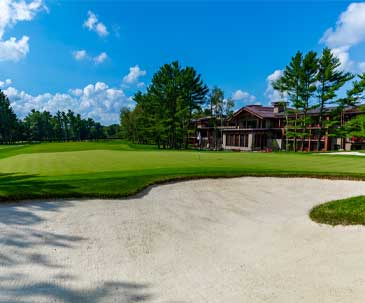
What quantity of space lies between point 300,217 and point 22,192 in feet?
29.3

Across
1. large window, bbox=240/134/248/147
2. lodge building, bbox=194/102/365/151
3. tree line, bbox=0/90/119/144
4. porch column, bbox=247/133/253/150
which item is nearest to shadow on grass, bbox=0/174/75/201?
lodge building, bbox=194/102/365/151

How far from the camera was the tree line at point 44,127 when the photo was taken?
8494 centimetres

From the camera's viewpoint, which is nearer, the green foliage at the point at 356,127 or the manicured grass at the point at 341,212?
the manicured grass at the point at 341,212

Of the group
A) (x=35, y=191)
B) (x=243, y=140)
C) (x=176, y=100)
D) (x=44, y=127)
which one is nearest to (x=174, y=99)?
(x=176, y=100)


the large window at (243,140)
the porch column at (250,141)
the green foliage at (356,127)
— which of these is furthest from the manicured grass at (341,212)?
the large window at (243,140)

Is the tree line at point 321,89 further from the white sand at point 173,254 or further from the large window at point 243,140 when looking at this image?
the white sand at point 173,254

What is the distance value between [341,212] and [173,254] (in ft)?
18.2

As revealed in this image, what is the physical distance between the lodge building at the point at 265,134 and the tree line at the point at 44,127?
2627 inches

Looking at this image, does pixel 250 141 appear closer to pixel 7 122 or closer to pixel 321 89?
pixel 321 89

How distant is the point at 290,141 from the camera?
50469mm

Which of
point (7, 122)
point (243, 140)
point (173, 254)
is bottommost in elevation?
point (173, 254)

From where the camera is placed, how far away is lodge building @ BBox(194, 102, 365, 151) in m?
43.7

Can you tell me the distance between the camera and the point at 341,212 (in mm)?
7195

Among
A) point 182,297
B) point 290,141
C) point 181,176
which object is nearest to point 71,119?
point 290,141
